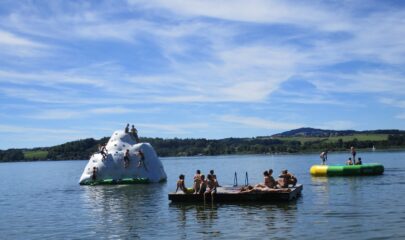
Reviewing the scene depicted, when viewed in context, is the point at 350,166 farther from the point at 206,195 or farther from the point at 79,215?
the point at 79,215

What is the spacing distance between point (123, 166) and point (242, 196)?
786 inches

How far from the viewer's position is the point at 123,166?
4719cm

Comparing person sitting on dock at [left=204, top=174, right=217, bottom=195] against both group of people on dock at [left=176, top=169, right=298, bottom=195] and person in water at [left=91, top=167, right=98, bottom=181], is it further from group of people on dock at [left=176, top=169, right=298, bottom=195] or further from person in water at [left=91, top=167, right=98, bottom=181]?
person in water at [left=91, top=167, right=98, bottom=181]

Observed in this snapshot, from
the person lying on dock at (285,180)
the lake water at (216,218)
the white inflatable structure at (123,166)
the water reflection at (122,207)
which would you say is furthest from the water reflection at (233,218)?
the white inflatable structure at (123,166)

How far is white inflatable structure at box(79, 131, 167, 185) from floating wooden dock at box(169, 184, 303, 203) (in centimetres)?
1659

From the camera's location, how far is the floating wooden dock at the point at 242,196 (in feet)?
94.3

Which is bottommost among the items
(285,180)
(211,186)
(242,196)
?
(242,196)

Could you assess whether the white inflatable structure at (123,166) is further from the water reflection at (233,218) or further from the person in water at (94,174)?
the water reflection at (233,218)

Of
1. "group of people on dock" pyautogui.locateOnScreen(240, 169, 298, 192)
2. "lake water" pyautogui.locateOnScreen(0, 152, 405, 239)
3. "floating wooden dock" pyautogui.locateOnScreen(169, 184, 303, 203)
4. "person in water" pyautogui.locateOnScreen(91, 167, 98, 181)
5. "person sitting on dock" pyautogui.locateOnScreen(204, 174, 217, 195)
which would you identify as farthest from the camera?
"person in water" pyautogui.locateOnScreen(91, 167, 98, 181)

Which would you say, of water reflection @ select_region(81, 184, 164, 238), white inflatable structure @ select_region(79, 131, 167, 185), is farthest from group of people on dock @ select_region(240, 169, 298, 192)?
white inflatable structure @ select_region(79, 131, 167, 185)

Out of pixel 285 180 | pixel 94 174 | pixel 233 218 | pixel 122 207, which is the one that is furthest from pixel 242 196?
pixel 94 174

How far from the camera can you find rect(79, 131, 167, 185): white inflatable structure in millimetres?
47031

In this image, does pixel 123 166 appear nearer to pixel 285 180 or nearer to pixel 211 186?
pixel 211 186

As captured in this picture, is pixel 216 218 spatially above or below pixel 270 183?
below
